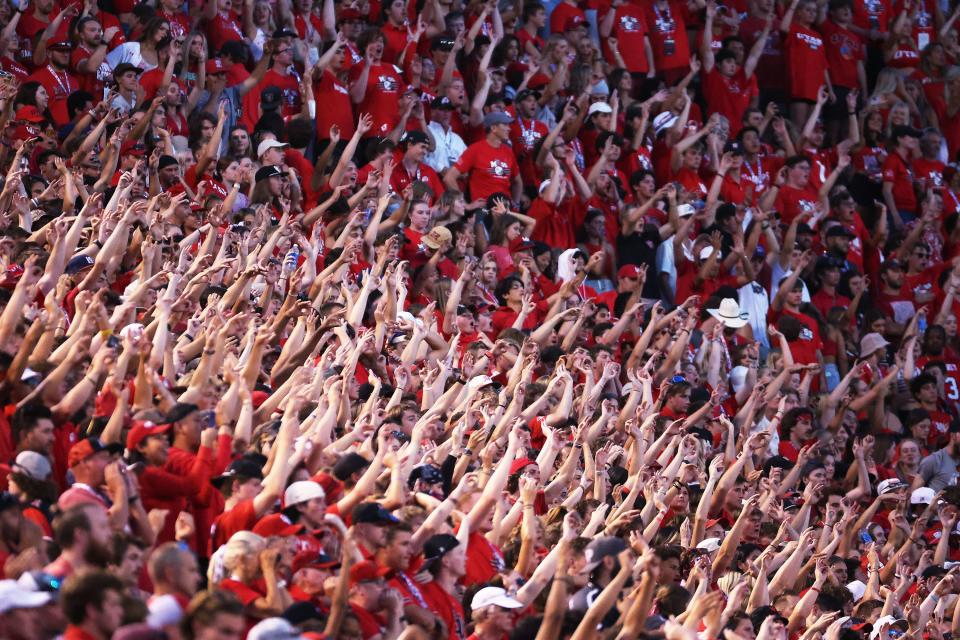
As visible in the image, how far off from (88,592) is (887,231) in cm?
1155

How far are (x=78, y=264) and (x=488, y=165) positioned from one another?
14.8ft

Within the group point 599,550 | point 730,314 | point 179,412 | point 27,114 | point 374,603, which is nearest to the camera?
point 374,603

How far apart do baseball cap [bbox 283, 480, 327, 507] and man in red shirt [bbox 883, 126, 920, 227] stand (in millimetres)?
9971

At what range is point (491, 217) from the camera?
13203mm

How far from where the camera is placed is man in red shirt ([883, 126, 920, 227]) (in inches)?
625

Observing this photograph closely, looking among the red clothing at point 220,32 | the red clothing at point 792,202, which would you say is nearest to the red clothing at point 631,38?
the red clothing at point 792,202

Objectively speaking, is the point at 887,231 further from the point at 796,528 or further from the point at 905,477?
the point at 796,528

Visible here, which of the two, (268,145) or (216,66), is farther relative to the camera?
(216,66)

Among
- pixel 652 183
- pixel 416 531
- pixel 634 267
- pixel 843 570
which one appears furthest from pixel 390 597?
pixel 652 183

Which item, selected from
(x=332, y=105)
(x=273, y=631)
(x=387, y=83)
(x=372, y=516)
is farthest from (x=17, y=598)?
(x=387, y=83)

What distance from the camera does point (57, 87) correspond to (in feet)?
38.4

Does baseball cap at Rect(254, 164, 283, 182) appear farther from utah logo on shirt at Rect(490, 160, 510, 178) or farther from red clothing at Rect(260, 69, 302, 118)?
utah logo on shirt at Rect(490, 160, 510, 178)

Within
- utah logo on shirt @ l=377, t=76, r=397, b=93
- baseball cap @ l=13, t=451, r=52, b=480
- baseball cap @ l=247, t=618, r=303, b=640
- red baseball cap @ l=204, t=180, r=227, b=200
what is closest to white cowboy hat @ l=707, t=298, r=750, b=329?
utah logo on shirt @ l=377, t=76, r=397, b=93

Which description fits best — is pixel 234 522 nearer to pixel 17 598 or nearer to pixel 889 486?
pixel 17 598
